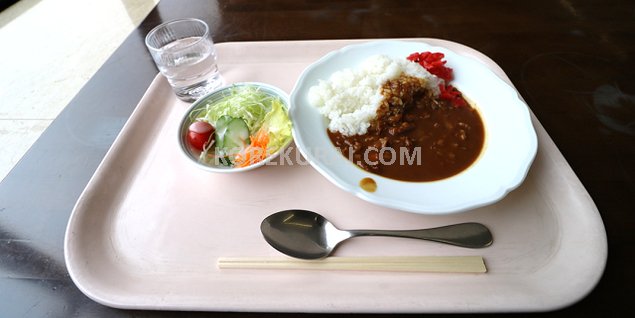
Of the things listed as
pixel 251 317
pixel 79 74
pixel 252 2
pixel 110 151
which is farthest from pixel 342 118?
pixel 79 74

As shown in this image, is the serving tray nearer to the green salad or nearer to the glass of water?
the green salad

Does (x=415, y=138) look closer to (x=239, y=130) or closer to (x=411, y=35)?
(x=239, y=130)

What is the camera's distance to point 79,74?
3688 millimetres

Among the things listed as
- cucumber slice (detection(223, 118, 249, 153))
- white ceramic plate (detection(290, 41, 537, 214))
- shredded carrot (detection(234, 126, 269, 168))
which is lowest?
white ceramic plate (detection(290, 41, 537, 214))

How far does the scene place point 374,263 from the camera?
1155mm

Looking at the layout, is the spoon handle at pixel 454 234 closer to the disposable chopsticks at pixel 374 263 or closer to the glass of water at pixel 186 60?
the disposable chopsticks at pixel 374 263

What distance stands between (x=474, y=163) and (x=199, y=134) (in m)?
1.23

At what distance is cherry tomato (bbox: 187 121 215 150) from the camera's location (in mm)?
1553

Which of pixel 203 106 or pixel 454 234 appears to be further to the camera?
pixel 203 106

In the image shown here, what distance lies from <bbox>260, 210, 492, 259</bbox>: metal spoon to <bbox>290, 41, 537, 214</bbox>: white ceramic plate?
92 millimetres

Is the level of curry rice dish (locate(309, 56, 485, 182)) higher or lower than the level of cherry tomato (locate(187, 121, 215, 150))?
lower

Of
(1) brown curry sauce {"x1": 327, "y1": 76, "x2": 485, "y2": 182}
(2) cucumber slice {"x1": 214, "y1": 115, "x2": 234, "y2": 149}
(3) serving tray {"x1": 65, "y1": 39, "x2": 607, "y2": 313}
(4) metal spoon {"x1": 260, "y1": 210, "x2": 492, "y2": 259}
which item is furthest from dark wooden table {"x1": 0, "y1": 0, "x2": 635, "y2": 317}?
(2) cucumber slice {"x1": 214, "y1": 115, "x2": 234, "y2": 149}

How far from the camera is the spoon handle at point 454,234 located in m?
1.19

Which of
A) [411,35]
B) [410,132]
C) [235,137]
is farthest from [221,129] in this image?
[411,35]
